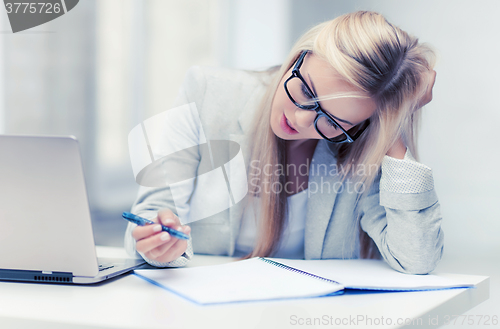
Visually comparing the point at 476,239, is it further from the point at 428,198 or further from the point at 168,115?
the point at 168,115

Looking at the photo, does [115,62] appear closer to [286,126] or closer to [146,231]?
[286,126]

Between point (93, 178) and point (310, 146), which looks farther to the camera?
point (93, 178)

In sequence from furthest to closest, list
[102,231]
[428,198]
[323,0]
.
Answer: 1. [102,231]
2. [323,0]
3. [428,198]

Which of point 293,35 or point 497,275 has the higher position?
point 293,35

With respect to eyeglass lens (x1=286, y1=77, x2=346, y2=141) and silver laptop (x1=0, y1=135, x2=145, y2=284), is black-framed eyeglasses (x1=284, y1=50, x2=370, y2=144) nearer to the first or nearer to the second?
eyeglass lens (x1=286, y1=77, x2=346, y2=141)

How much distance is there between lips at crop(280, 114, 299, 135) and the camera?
87cm

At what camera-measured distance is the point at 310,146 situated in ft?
3.55

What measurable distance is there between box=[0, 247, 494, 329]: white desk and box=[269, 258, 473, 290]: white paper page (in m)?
0.02

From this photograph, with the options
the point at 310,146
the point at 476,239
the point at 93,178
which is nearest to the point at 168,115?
the point at 310,146

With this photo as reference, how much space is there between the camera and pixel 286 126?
88cm

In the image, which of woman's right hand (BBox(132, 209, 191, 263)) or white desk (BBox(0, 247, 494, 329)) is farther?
woman's right hand (BBox(132, 209, 191, 263))

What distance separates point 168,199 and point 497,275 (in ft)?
3.11

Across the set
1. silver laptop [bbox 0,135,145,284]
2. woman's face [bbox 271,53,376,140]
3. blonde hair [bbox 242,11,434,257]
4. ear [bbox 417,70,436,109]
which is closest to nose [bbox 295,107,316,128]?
woman's face [bbox 271,53,376,140]

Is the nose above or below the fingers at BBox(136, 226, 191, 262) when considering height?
above
